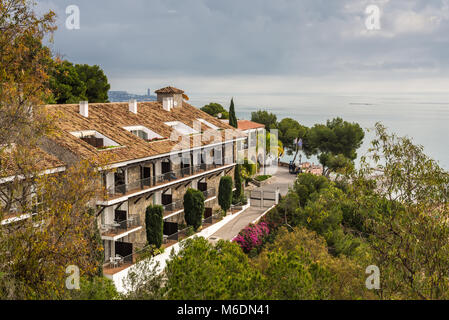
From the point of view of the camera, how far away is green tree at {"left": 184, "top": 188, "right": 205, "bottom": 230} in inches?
1304

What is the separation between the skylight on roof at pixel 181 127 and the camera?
1508 inches

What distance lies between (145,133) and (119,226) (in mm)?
9719

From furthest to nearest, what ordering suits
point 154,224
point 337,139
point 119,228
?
point 337,139 → point 154,224 → point 119,228

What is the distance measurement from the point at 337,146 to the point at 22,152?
5817cm

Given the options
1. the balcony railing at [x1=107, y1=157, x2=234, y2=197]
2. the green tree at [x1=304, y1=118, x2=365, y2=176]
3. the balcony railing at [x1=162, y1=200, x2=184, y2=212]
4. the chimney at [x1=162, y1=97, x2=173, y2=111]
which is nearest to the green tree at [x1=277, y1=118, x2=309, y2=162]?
the green tree at [x1=304, y1=118, x2=365, y2=176]

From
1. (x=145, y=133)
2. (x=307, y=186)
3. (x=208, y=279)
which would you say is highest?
(x=145, y=133)

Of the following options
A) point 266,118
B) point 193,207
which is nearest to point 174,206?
point 193,207

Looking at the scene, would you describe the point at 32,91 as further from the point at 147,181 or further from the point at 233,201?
the point at 233,201

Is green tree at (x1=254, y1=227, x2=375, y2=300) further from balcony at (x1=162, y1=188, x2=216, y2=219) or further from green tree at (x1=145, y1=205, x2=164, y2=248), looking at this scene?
balcony at (x1=162, y1=188, x2=216, y2=219)

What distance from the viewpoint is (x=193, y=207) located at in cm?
3312

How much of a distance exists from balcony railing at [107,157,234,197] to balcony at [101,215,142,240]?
194 centimetres

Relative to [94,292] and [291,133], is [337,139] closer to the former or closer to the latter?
[291,133]

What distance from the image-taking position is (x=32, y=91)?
13.6 meters
